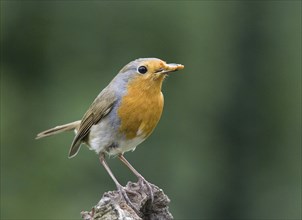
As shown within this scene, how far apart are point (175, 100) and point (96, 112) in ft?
35.9

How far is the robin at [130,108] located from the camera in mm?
7617

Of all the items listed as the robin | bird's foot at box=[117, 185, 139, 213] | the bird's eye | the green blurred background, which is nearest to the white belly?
the robin

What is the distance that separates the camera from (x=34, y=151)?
16859 millimetres

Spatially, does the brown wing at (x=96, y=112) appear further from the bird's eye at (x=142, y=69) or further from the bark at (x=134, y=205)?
the bark at (x=134, y=205)

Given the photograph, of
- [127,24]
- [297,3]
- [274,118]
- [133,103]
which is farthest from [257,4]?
[133,103]

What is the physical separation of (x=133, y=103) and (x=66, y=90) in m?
10.4

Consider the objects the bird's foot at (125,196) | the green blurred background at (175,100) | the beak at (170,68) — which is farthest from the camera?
the green blurred background at (175,100)

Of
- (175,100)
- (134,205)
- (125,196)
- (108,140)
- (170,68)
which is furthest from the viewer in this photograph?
(175,100)

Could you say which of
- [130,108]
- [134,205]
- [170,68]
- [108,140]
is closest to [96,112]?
[108,140]

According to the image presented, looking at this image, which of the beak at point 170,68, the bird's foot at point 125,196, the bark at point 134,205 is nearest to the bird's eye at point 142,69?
the beak at point 170,68

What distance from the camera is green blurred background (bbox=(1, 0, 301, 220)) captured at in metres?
15.7

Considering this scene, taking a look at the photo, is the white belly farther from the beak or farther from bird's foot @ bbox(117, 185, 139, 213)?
bird's foot @ bbox(117, 185, 139, 213)

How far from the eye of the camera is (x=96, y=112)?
8.10 meters

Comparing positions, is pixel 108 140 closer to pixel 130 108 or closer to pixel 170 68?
pixel 130 108
